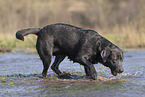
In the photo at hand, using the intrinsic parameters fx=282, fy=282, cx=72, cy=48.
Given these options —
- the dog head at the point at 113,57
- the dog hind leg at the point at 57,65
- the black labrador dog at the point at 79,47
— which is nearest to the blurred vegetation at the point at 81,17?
the dog hind leg at the point at 57,65

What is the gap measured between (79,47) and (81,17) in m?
23.8

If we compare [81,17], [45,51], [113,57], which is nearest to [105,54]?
[113,57]

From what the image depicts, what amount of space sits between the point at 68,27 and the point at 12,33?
9.67m

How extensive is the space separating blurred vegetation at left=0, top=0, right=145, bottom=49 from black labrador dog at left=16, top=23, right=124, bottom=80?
5.81 m

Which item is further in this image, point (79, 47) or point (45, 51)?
point (45, 51)

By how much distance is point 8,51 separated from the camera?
46.1ft

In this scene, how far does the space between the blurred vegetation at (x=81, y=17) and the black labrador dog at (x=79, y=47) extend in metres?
5.81

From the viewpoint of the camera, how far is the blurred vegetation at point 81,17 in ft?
47.0

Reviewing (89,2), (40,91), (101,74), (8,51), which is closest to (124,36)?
(8,51)

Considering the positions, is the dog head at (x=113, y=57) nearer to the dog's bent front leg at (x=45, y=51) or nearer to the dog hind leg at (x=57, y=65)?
the dog's bent front leg at (x=45, y=51)

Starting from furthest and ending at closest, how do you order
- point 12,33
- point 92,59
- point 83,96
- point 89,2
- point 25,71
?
point 89,2 → point 12,33 → point 25,71 → point 92,59 → point 83,96

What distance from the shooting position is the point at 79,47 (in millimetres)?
6703

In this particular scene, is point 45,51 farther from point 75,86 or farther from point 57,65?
point 75,86

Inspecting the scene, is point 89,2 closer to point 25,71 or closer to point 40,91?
point 25,71
